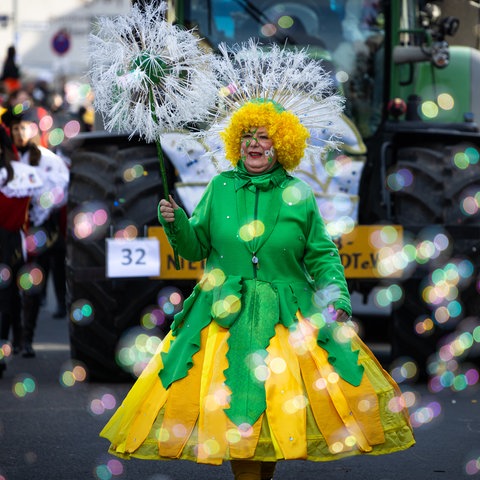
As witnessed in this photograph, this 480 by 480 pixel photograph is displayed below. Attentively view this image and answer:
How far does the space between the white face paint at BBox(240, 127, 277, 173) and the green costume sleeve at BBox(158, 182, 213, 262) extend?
8.2 inches

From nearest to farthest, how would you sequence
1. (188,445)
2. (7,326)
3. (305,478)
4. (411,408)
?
(188,445) < (305,478) < (411,408) < (7,326)

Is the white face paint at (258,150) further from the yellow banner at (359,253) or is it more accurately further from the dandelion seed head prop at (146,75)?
the yellow banner at (359,253)

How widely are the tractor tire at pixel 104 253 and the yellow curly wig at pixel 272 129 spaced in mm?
3050

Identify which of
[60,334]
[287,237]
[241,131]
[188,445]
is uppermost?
[241,131]

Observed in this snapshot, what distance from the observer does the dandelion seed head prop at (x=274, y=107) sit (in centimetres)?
604

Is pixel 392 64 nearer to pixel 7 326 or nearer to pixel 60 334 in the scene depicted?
pixel 7 326

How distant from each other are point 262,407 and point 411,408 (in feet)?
10.00

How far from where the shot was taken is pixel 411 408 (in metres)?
8.52

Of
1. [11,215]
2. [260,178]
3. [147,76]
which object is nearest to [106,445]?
[260,178]

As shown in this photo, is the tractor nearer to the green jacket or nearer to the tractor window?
the tractor window

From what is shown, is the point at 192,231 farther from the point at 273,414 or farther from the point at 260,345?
the point at 273,414

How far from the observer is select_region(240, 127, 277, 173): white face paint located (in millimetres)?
6043

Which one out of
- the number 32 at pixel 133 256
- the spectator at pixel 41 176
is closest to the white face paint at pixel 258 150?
the number 32 at pixel 133 256

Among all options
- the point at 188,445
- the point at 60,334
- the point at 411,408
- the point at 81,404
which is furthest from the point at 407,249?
the point at 60,334
